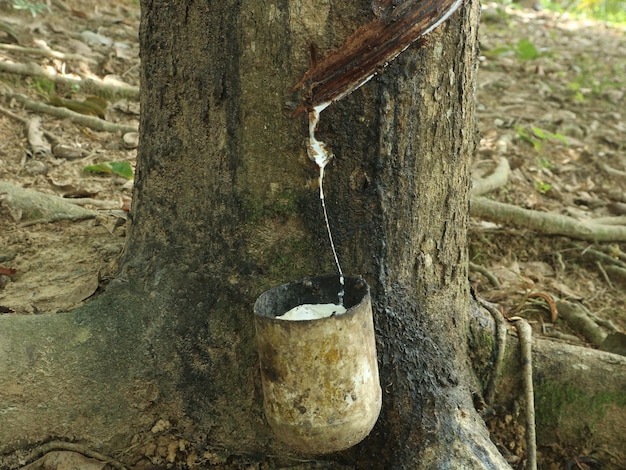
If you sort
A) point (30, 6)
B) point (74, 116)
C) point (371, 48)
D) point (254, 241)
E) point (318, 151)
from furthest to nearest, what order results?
1. point (30, 6)
2. point (74, 116)
3. point (254, 241)
4. point (318, 151)
5. point (371, 48)

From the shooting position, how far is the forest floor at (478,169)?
273 centimetres

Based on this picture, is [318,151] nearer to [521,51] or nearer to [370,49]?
[370,49]

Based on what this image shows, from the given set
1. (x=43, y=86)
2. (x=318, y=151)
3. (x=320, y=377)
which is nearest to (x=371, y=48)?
(x=318, y=151)

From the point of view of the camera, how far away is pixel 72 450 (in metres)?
1.98

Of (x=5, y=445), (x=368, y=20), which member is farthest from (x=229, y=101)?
(x=5, y=445)

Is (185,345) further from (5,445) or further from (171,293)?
(5,445)

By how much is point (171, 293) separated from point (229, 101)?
0.61m

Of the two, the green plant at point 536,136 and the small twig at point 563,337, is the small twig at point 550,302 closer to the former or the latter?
the small twig at point 563,337

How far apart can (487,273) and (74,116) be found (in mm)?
2647

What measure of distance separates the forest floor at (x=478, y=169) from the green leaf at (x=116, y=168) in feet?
0.06

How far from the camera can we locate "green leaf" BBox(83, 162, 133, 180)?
11.4ft

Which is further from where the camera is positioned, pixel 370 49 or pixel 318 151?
pixel 318 151

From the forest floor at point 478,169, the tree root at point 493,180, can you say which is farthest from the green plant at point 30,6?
the tree root at point 493,180

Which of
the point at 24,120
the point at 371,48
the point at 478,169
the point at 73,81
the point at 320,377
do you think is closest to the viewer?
the point at 320,377
